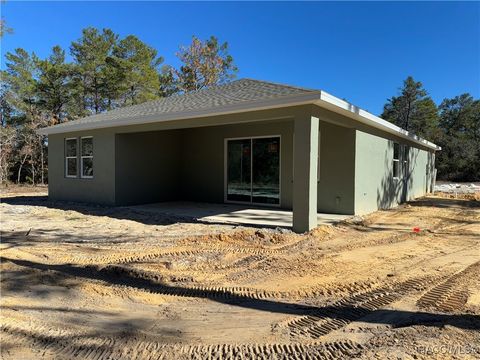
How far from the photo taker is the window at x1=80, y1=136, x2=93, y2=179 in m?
12.9

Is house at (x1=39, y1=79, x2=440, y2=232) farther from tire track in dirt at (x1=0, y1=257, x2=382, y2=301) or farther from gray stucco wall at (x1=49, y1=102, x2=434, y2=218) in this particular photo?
tire track in dirt at (x1=0, y1=257, x2=382, y2=301)

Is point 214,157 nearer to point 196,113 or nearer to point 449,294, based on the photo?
point 196,113

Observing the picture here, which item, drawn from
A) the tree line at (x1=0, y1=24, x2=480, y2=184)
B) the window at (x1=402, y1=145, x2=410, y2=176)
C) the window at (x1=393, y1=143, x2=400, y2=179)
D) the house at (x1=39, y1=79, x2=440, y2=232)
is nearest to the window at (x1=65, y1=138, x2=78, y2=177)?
the house at (x1=39, y1=79, x2=440, y2=232)

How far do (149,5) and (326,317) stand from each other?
44.1 ft

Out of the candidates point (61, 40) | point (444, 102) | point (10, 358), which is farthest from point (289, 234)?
point (444, 102)

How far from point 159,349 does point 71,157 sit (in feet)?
40.9

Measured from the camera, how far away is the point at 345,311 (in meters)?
3.62

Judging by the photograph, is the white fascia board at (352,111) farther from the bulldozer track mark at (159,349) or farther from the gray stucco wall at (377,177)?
the bulldozer track mark at (159,349)

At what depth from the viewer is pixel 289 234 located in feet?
24.0

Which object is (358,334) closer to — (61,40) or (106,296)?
(106,296)

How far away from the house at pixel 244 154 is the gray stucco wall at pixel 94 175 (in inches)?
1.5

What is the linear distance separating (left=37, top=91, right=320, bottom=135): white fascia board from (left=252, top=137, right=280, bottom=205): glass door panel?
9.92 feet

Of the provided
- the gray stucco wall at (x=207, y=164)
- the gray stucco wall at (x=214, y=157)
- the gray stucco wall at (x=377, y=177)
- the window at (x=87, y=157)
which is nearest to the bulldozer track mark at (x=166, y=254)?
the gray stucco wall at (x=207, y=164)

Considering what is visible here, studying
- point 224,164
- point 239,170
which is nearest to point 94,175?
point 224,164
